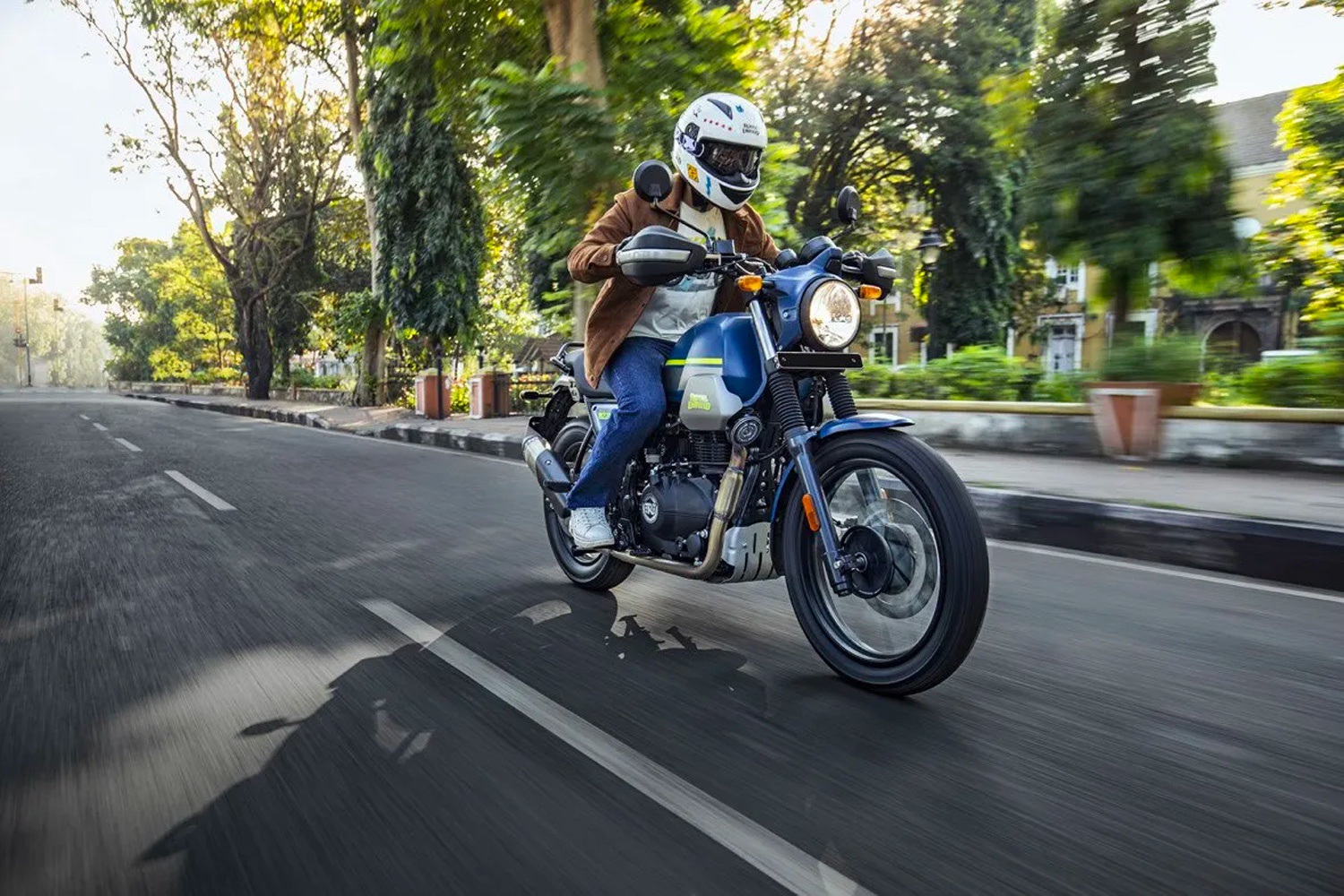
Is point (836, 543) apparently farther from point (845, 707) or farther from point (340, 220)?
point (340, 220)

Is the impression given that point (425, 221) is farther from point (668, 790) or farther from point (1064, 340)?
point (1064, 340)

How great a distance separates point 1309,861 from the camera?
6.89ft

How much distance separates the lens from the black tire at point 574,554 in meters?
4.68

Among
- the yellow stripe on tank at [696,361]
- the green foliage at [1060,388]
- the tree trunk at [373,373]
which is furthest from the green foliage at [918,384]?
the tree trunk at [373,373]

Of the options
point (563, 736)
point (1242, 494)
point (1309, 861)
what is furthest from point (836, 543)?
point (1242, 494)

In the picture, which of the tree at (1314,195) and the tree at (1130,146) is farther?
the tree at (1314,195)

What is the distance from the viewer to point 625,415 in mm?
4016

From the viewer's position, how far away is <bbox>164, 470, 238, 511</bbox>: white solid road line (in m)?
7.55

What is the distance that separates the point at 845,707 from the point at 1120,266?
7820 mm

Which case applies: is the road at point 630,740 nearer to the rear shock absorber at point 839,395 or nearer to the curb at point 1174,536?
the curb at point 1174,536

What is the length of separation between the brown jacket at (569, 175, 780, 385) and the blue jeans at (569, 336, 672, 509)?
0.08m

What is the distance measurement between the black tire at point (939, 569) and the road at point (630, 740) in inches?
5.6

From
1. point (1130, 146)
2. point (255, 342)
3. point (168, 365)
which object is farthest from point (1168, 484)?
point (168, 365)

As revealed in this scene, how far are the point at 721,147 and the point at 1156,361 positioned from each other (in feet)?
22.1
